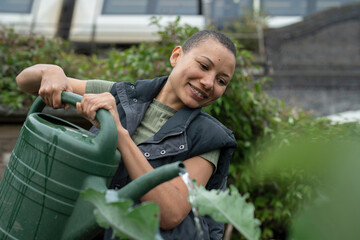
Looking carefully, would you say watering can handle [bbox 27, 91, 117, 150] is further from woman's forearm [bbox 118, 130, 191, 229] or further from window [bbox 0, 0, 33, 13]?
window [bbox 0, 0, 33, 13]

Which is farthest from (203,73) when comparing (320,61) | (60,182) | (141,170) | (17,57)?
(320,61)

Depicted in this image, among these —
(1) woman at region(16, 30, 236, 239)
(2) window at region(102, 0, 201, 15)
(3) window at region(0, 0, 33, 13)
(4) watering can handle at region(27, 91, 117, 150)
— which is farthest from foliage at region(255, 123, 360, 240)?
(3) window at region(0, 0, 33, 13)

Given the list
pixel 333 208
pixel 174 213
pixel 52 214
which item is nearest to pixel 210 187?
pixel 174 213

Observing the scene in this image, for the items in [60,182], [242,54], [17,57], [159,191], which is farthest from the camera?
[17,57]

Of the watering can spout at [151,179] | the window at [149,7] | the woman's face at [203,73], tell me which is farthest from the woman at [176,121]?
the window at [149,7]

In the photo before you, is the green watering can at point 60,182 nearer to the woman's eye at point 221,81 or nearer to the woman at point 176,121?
the woman at point 176,121

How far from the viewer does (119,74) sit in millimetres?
3289

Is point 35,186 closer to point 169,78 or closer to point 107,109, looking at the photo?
point 107,109

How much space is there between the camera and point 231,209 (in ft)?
2.08

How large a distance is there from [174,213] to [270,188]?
2.05m

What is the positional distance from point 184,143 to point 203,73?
0.79 feet

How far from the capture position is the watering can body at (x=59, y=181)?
114cm

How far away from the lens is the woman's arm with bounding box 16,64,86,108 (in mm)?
1397

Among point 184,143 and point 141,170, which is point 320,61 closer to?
point 184,143
